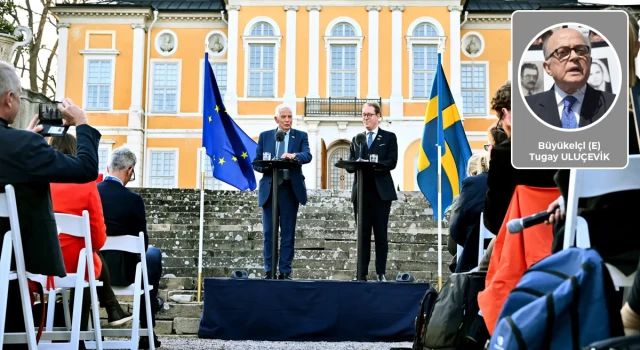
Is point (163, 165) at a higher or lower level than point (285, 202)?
higher

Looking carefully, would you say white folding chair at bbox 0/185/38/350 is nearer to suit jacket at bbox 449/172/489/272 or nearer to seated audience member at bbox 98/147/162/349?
seated audience member at bbox 98/147/162/349

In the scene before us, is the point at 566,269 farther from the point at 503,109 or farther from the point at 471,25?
the point at 471,25

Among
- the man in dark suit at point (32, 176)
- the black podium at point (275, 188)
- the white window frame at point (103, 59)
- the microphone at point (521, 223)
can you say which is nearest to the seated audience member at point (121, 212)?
the black podium at point (275, 188)

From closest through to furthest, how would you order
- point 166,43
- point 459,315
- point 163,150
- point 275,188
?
point 459,315, point 275,188, point 163,150, point 166,43

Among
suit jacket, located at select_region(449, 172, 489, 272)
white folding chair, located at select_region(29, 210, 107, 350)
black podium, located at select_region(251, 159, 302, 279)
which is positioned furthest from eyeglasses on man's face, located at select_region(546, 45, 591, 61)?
black podium, located at select_region(251, 159, 302, 279)

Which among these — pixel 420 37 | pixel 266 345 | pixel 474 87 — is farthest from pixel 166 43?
pixel 266 345

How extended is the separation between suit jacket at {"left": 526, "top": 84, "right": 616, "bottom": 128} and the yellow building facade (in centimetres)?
2283

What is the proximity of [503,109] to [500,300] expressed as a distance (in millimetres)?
1069

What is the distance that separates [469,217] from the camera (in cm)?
502

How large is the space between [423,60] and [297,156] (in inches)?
758

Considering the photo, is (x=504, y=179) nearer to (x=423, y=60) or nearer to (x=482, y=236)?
(x=482, y=236)

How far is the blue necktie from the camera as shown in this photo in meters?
2.58

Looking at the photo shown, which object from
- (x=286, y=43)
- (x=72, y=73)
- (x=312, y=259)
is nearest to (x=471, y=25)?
(x=286, y=43)

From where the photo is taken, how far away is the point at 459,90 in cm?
2586
